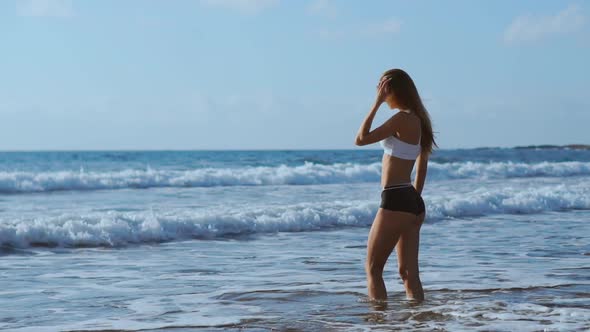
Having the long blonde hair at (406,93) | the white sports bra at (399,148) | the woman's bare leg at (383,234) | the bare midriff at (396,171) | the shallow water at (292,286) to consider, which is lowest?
the shallow water at (292,286)

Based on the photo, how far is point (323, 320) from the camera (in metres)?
6.05

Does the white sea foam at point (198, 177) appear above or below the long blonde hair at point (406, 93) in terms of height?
below

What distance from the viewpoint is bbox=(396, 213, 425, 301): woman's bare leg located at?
6.04 m

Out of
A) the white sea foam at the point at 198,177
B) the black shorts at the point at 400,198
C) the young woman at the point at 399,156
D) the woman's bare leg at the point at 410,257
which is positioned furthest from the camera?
the white sea foam at the point at 198,177

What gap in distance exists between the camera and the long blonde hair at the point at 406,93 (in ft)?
18.8

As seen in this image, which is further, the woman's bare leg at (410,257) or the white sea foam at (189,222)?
the white sea foam at (189,222)

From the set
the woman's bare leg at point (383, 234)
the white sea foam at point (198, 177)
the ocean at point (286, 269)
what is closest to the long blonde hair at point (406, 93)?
the woman's bare leg at point (383, 234)

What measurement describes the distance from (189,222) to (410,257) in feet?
23.1

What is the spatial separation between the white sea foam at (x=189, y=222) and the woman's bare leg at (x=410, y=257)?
6.08 meters

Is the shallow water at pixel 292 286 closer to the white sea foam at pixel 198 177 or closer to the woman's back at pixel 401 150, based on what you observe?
the woman's back at pixel 401 150

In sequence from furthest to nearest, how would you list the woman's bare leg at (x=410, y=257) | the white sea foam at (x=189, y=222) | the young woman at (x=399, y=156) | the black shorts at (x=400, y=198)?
the white sea foam at (x=189, y=222)
the woman's bare leg at (x=410, y=257)
the black shorts at (x=400, y=198)
the young woman at (x=399, y=156)

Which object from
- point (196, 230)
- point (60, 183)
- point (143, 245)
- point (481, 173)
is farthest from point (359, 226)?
point (481, 173)

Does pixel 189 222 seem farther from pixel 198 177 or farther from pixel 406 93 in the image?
pixel 198 177

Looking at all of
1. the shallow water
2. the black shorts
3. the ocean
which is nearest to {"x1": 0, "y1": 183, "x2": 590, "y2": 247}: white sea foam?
the ocean
